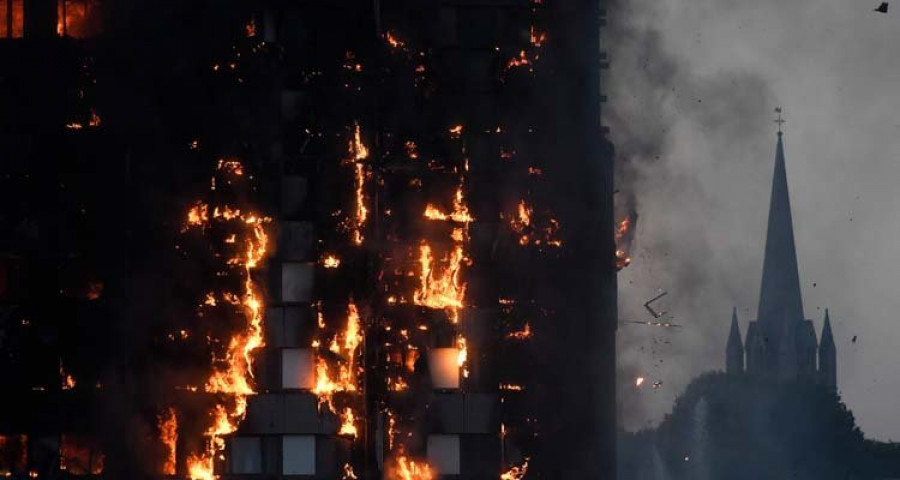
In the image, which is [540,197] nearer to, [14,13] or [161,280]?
[161,280]

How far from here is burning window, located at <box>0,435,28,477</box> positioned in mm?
64188

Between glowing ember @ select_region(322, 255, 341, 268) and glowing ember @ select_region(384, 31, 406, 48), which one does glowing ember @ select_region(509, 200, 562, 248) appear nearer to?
glowing ember @ select_region(322, 255, 341, 268)

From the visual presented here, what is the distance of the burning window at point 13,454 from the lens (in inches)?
2527

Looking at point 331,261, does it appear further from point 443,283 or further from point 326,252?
point 443,283

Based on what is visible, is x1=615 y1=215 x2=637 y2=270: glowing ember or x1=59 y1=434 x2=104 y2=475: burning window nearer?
x1=59 y1=434 x2=104 y2=475: burning window

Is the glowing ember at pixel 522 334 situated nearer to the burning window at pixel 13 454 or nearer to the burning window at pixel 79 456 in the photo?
the burning window at pixel 79 456

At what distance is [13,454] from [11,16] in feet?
47.6

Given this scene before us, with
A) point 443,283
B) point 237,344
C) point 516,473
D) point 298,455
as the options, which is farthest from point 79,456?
point 516,473

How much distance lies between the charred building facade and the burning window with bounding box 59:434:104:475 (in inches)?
2.9

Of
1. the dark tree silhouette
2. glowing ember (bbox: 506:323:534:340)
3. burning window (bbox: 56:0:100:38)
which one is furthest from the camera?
the dark tree silhouette

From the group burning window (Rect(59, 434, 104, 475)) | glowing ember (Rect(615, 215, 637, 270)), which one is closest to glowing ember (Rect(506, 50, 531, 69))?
glowing ember (Rect(615, 215, 637, 270))

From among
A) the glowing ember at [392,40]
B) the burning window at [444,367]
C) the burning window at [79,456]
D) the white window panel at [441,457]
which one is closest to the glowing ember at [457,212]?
the burning window at [444,367]

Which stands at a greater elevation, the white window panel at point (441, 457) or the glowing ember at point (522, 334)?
the glowing ember at point (522, 334)

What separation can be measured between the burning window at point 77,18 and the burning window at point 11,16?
4.68ft
